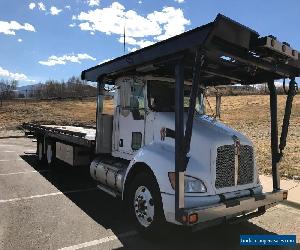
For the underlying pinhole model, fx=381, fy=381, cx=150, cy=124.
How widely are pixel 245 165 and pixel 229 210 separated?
110 cm

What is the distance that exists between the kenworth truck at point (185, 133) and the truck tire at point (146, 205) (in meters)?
0.02

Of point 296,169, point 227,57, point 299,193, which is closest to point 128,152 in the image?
point 227,57

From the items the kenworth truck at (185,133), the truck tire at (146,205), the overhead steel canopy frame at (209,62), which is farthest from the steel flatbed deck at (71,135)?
the truck tire at (146,205)

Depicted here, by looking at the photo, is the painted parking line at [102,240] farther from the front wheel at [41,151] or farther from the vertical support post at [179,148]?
the front wheel at [41,151]

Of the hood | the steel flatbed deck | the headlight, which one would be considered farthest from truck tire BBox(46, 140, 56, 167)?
the headlight

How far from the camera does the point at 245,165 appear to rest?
260 inches

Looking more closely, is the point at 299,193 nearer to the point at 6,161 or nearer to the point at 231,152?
the point at 231,152

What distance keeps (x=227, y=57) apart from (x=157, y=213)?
273cm

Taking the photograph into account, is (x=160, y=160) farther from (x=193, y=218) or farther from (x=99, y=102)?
(x=99, y=102)

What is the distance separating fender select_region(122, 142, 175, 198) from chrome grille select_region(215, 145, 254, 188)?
0.79 metres

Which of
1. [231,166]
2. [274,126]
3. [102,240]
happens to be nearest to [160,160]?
[231,166]

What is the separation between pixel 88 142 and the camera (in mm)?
9367

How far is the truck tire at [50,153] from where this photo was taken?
12746 millimetres

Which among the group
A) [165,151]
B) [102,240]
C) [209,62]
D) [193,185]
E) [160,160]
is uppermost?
[209,62]
